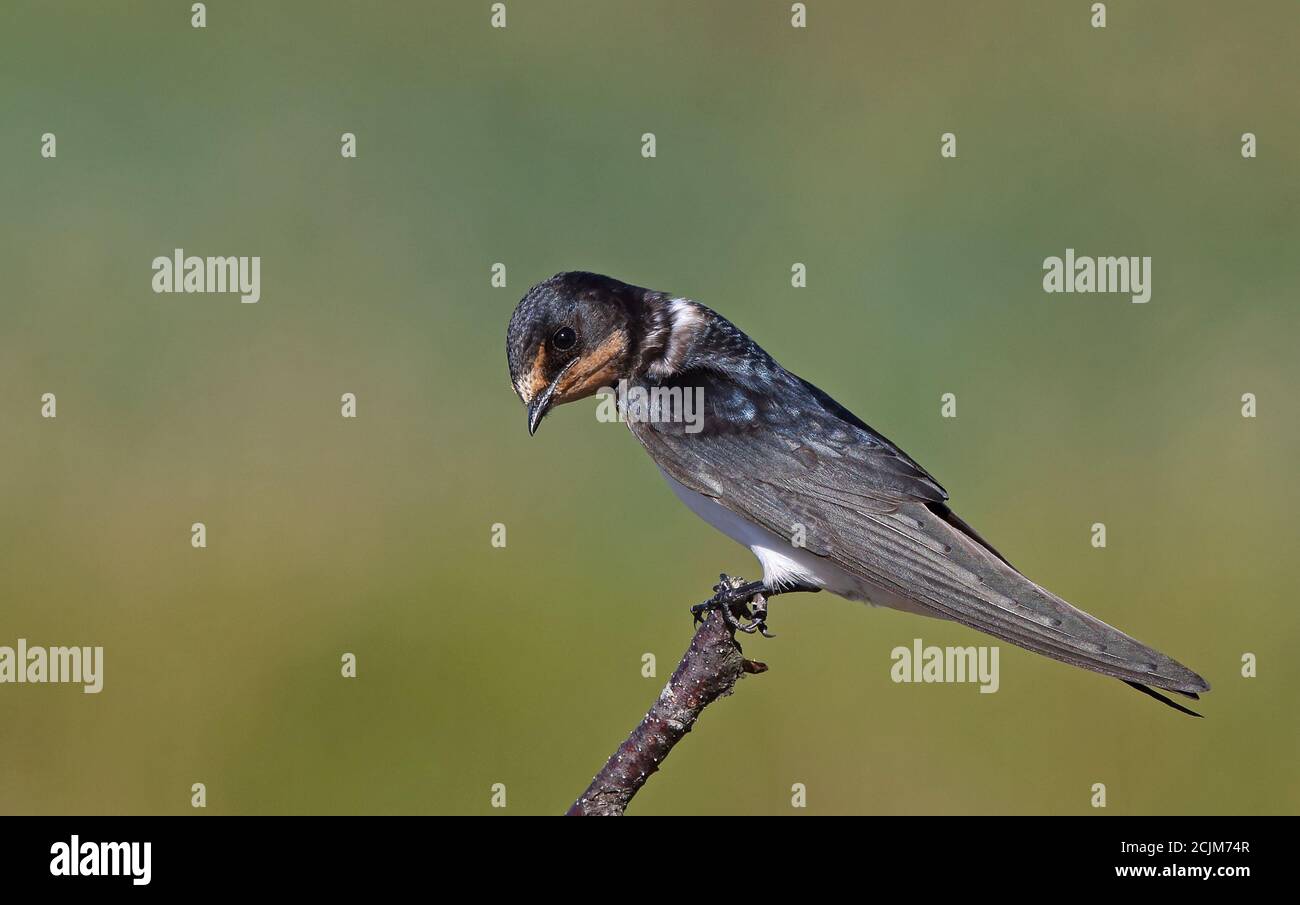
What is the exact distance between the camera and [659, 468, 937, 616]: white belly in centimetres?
320

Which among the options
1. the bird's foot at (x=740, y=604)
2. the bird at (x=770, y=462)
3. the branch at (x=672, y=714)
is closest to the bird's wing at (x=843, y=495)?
the bird at (x=770, y=462)

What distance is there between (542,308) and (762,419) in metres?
0.60

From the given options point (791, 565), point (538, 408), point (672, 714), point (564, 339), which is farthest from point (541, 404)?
point (672, 714)

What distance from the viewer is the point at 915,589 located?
299cm

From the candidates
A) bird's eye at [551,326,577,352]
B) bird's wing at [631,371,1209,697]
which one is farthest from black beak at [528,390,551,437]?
bird's wing at [631,371,1209,697]

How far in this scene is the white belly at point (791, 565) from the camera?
10.5ft

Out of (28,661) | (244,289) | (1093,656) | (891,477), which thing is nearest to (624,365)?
(891,477)

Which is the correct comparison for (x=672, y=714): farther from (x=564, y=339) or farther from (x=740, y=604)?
(x=564, y=339)

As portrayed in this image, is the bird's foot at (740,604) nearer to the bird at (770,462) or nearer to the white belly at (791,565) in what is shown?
the bird at (770,462)

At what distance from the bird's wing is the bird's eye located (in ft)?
0.85

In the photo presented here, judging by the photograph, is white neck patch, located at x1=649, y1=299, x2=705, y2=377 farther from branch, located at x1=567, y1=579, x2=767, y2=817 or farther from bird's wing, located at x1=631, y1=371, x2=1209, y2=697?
branch, located at x1=567, y1=579, x2=767, y2=817

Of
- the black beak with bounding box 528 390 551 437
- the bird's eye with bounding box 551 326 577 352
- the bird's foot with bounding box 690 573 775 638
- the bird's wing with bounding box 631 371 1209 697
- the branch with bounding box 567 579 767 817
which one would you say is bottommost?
the branch with bounding box 567 579 767 817

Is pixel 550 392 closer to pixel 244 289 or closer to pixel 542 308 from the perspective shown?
pixel 542 308

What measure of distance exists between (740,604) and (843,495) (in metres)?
0.50
